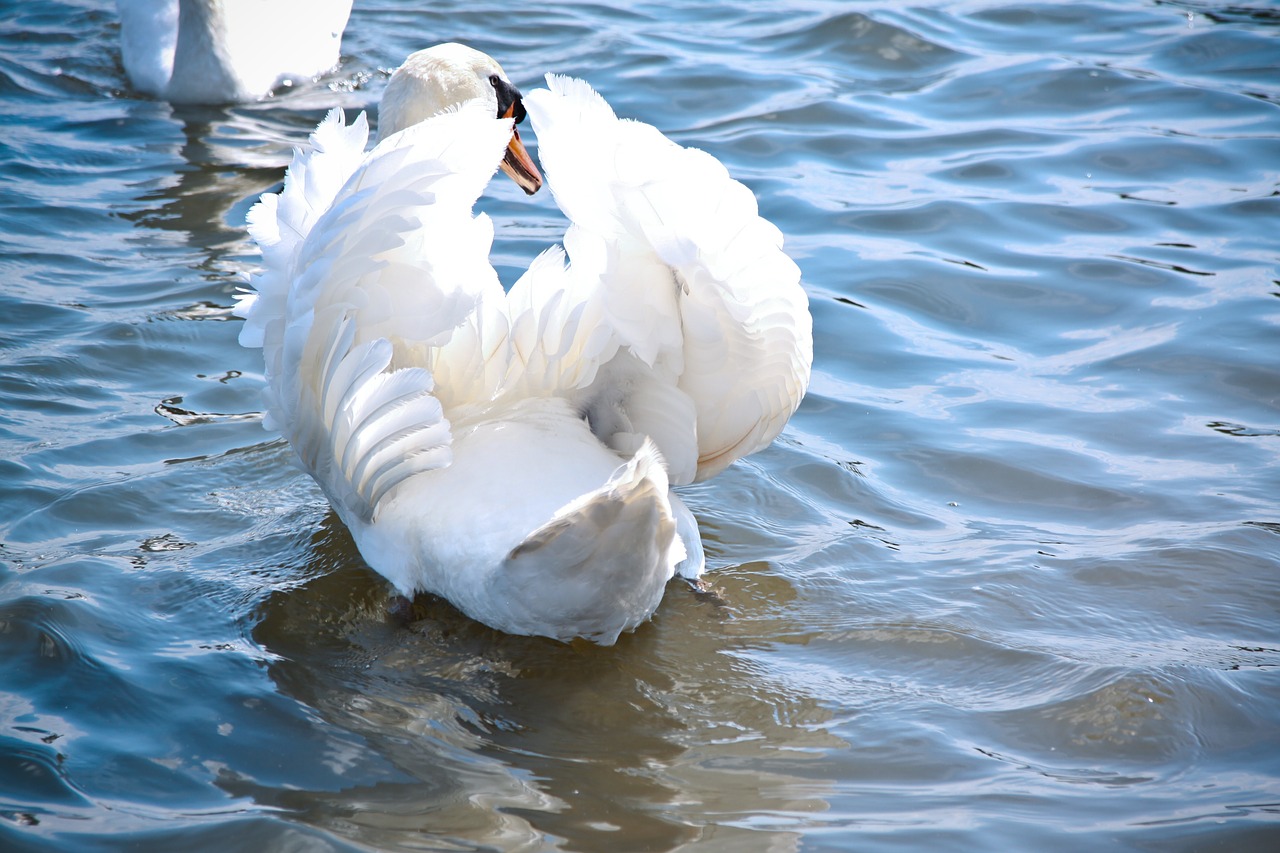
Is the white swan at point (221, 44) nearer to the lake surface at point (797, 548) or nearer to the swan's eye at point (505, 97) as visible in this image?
the lake surface at point (797, 548)

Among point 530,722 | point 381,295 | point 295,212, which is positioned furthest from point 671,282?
point 530,722

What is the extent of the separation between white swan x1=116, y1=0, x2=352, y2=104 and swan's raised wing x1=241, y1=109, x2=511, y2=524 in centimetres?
530

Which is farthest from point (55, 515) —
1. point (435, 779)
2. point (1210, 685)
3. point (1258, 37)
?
point (1258, 37)

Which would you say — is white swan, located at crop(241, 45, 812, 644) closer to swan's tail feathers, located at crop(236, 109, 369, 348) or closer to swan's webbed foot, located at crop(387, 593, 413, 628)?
swan's tail feathers, located at crop(236, 109, 369, 348)

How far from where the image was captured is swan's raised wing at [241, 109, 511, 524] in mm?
3107

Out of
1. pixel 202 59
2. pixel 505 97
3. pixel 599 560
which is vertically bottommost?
pixel 599 560

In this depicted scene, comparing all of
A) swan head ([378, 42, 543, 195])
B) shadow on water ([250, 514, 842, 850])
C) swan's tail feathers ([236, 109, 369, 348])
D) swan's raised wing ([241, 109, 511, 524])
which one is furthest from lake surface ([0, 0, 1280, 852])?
swan head ([378, 42, 543, 195])

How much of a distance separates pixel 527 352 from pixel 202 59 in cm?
566

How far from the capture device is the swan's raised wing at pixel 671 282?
10.4 ft

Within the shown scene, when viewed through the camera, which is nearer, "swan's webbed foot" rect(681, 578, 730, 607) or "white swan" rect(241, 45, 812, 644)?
"white swan" rect(241, 45, 812, 644)

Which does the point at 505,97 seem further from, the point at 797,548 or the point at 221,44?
the point at 221,44

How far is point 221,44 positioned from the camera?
26.9 ft

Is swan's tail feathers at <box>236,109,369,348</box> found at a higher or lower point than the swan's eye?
lower

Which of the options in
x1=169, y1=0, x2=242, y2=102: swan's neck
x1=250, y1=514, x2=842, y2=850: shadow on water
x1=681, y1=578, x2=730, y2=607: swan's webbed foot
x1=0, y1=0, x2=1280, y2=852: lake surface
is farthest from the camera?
x1=169, y1=0, x2=242, y2=102: swan's neck
